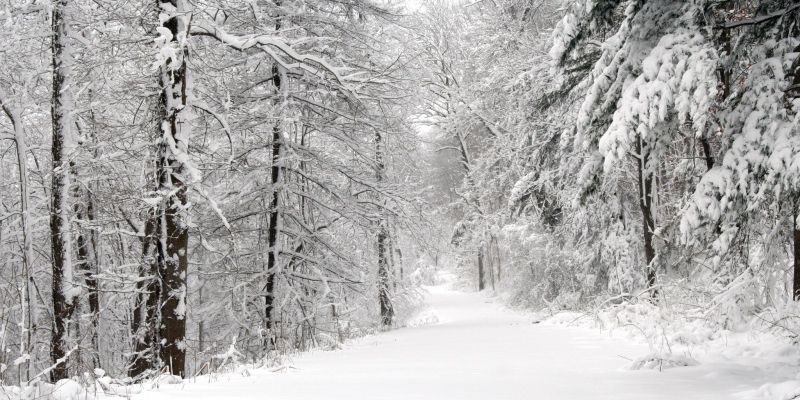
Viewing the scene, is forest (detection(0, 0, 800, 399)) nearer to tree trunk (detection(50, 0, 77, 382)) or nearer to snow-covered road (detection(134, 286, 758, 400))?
tree trunk (detection(50, 0, 77, 382))

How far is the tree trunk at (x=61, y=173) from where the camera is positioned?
8227 millimetres

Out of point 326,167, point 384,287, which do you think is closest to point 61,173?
point 326,167

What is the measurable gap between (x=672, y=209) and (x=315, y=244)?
9.13 meters

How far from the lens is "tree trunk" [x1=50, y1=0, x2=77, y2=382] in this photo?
8227mm

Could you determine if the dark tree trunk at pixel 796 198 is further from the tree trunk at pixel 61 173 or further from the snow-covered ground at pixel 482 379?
the tree trunk at pixel 61 173

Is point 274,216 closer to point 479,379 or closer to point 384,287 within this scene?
point 384,287

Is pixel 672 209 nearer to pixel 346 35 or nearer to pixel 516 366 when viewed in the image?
pixel 346 35

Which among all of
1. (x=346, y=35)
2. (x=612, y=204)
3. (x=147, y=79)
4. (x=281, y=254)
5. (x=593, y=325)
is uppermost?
(x=346, y=35)

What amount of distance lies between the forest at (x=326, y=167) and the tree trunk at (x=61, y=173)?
1.2 inches

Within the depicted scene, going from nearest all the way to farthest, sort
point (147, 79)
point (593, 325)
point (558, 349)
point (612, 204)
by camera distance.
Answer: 1. point (558, 349)
2. point (147, 79)
3. point (593, 325)
4. point (612, 204)

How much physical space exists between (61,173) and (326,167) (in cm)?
403

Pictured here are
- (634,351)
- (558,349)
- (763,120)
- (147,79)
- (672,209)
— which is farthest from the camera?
(672,209)

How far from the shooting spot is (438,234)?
13.1 meters

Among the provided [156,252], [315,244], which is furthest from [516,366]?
[315,244]
